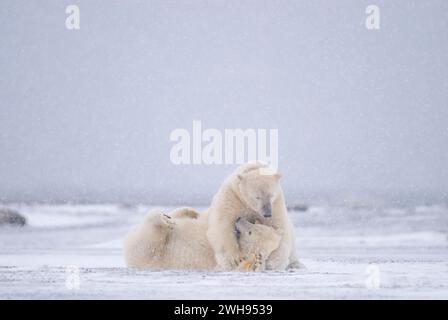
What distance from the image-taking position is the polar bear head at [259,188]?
5.19 metres

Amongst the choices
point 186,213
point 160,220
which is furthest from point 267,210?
point 186,213

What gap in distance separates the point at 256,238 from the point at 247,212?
19 cm

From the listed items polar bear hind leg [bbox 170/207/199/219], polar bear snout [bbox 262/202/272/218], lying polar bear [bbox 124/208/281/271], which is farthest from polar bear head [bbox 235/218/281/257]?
polar bear hind leg [bbox 170/207/199/219]

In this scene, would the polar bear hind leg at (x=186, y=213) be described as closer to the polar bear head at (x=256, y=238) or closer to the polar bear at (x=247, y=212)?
A: the polar bear at (x=247, y=212)

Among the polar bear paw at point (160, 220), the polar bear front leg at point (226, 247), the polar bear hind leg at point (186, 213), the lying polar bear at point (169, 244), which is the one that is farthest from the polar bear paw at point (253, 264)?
the polar bear hind leg at point (186, 213)

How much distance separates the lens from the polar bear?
520 cm

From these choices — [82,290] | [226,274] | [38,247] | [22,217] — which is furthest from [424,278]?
[22,217]

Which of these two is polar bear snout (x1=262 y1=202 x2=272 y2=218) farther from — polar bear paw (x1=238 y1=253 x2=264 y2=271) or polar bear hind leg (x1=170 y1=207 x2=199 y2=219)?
polar bear hind leg (x1=170 y1=207 x2=199 y2=219)

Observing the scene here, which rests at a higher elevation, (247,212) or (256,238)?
(247,212)

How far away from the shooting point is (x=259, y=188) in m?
5.20

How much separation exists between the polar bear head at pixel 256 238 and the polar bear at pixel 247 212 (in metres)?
0.04

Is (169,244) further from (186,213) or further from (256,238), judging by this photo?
(256,238)

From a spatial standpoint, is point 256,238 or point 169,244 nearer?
point 256,238
